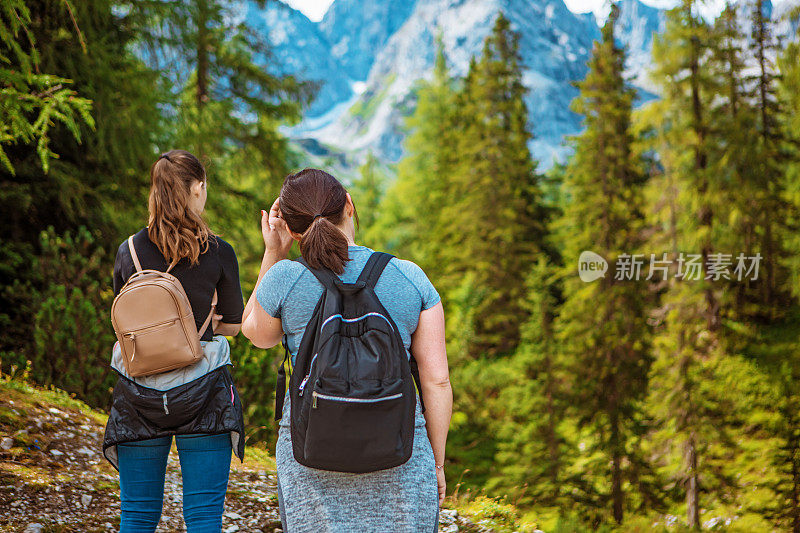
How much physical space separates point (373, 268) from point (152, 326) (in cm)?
90

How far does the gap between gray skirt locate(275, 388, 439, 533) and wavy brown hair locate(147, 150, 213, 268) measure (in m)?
0.87

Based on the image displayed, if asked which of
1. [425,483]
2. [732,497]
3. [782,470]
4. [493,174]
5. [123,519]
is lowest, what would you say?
[732,497]

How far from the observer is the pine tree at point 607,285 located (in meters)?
17.5

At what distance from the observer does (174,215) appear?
7.95 ft

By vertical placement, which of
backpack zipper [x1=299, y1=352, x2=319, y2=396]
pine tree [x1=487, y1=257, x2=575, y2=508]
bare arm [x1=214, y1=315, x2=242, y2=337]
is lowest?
pine tree [x1=487, y1=257, x2=575, y2=508]

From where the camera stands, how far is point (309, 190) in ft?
6.75

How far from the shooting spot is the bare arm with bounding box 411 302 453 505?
2.04 metres

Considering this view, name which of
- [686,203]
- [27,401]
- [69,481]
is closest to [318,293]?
[69,481]

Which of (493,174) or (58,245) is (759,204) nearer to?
(493,174)

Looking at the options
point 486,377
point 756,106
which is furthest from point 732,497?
point 756,106

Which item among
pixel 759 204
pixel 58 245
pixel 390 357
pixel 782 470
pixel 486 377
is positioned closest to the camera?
pixel 390 357

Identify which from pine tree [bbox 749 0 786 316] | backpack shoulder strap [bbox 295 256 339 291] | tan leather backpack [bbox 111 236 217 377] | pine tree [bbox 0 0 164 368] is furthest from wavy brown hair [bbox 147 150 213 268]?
pine tree [bbox 749 0 786 316]

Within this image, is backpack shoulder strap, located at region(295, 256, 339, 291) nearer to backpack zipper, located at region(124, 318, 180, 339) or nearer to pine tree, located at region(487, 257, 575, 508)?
backpack zipper, located at region(124, 318, 180, 339)

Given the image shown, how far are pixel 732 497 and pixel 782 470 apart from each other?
9.53 feet
